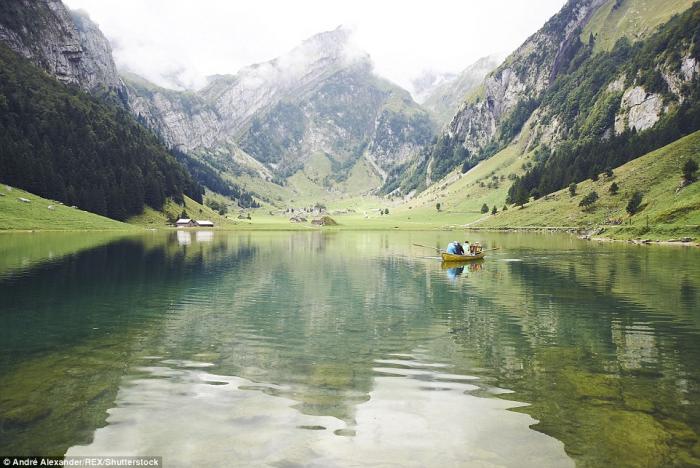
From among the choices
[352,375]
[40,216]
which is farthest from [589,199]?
[40,216]

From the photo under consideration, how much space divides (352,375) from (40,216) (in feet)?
523

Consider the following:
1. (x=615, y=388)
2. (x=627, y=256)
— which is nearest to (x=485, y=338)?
(x=615, y=388)

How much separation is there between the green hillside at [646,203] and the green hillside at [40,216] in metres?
163

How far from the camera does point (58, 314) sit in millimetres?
32750

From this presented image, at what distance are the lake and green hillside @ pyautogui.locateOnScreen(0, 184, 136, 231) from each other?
110m

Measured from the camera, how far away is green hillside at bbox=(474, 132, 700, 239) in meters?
110

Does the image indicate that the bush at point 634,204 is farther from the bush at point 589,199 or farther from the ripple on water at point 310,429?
the ripple on water at point 310,429

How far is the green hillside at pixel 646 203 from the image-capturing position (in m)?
110

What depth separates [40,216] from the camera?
481 feet

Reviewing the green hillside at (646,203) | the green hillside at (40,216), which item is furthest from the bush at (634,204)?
the green hillside at (40,216)

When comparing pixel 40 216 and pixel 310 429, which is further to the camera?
pixel 40 216

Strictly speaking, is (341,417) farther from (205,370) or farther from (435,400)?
(205,370)

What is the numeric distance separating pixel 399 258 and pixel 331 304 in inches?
1843

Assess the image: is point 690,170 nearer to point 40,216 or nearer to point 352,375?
point 352,375
